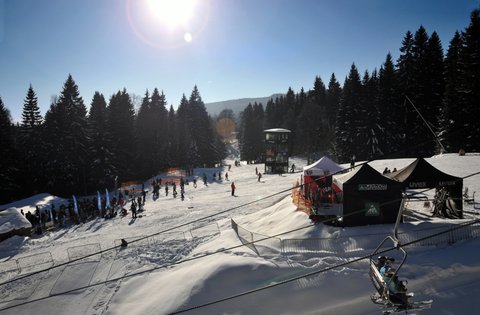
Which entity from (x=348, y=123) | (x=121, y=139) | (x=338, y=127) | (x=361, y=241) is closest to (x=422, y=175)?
(x=361, y=241)

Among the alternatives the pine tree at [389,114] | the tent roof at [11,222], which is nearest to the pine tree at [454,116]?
the pine tree at [389,114]

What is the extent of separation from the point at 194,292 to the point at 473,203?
17061 millimetres

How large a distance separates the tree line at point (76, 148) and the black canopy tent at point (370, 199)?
30.0 meters

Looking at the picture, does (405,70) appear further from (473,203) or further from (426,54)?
(473,203)

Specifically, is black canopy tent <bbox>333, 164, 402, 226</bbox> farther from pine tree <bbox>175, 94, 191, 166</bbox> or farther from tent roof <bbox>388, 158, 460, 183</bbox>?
pine tree <bbox>175, 94, 191, 166</bbox>

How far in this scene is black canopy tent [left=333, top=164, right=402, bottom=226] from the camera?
1581cm

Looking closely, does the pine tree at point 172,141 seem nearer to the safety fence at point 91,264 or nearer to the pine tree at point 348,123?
the pine tree at point 348,123

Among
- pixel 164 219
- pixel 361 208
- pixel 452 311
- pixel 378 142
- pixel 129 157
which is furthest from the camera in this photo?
pixel 129 157

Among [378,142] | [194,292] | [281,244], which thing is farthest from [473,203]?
[378,142]

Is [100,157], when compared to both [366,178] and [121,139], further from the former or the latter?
[366,178]

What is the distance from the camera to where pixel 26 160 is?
45500mm

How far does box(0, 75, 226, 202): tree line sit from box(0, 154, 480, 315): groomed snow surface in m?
22.5

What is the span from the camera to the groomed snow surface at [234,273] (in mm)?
11500

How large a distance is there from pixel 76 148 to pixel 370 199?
1719 inches
